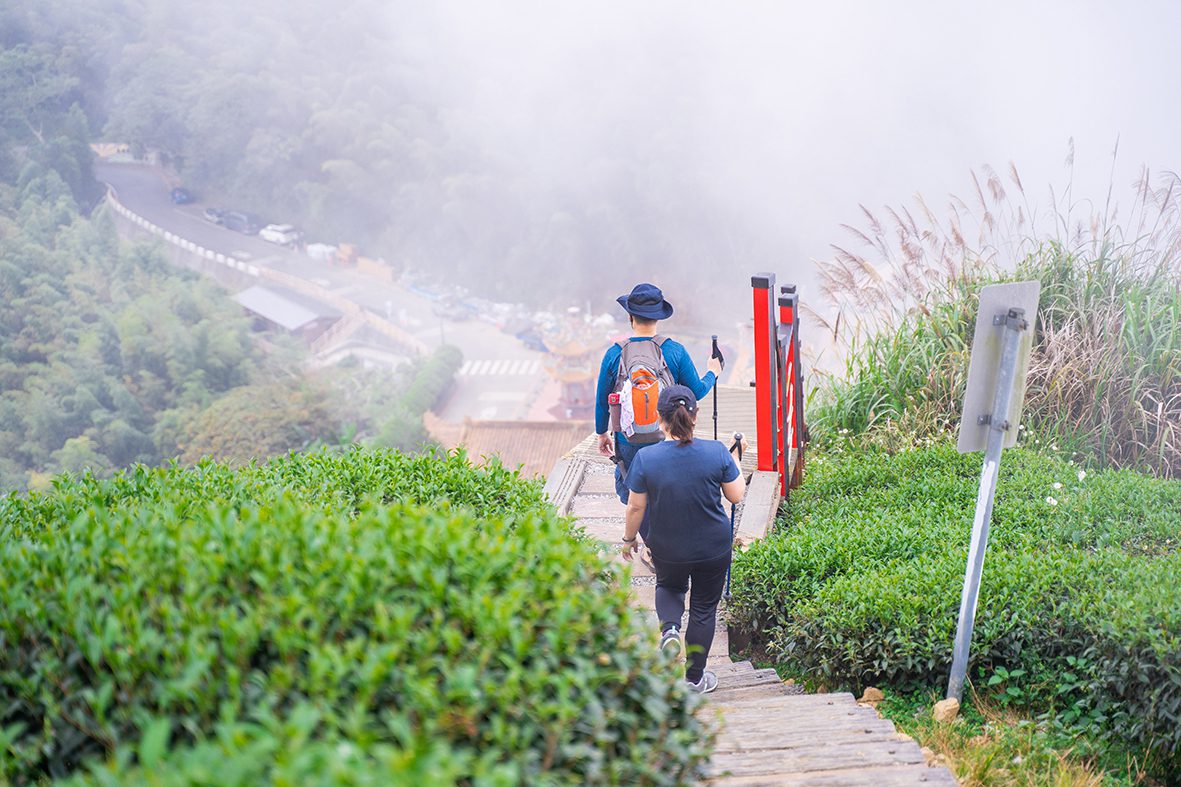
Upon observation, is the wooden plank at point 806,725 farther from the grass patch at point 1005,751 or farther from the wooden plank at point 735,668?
the wooden plank at point 735,668

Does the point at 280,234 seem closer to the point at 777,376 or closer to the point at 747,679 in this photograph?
the point at 777,376

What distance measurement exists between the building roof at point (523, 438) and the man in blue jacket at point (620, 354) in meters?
18.3

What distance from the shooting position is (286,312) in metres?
44.0

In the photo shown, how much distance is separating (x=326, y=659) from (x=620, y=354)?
261 centimetres

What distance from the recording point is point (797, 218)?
45.2 meters

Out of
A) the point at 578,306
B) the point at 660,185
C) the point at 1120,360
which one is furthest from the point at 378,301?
the point at 1120,360

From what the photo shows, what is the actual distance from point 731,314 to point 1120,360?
120 feet

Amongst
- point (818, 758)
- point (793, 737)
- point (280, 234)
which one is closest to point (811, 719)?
point (793, 737)

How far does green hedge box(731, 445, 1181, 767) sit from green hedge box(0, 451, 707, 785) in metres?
1.78

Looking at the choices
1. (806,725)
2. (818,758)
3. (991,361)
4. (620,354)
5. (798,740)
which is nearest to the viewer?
(818,758)

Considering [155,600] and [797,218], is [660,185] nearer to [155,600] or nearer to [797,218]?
[797,218]

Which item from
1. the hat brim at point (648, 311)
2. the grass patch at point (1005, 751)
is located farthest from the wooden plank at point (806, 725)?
the hat brim at point (648, 311)

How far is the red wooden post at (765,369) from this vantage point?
489cm

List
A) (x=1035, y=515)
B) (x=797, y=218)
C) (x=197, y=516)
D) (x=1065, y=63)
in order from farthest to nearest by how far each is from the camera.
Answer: (x=797, y=218), (x=1065, y=63), (x=1035, y=515), (x=197, y=516)
